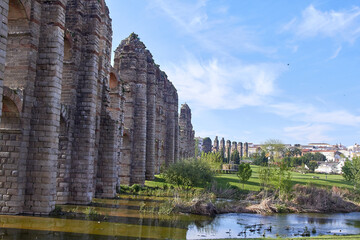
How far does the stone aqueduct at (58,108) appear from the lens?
12062 mm

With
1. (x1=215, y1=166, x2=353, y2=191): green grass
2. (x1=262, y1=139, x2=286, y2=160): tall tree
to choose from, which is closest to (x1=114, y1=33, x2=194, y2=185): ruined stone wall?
(x1=215, y1=166, x2=353, y2=191): green grass

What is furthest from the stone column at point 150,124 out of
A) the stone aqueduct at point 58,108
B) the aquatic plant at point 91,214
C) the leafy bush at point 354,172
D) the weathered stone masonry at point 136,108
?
the leafy bush at point 354,172

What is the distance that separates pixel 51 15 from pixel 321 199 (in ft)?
63.8

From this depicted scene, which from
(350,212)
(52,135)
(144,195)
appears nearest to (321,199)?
(350,212)

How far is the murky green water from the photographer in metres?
9.72

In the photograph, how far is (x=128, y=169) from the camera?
25.8 m

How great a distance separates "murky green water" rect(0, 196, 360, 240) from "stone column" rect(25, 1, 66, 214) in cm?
94

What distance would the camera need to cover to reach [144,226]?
1151 centimetres

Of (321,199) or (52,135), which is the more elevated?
(52,135)

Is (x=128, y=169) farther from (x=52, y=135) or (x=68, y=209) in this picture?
(x=52, y=135)

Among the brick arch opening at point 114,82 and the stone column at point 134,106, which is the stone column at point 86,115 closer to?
the brick arch opening at point 114,82

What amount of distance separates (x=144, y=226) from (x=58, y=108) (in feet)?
19.0

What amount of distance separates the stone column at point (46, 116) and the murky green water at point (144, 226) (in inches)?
37.2

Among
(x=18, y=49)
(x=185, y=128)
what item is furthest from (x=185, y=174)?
(x=185, y=128)
